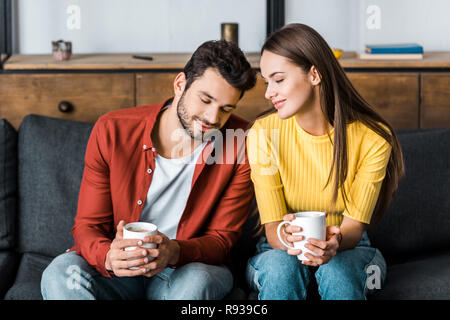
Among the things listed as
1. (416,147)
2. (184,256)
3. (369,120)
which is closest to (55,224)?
(184,256)

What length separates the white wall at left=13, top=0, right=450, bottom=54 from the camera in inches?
96.8

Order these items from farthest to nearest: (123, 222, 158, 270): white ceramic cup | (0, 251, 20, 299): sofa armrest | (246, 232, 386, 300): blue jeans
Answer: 1. (0, 251, 20, 299): sofa armrest
2. (246, 232, 386, 300): blue jeans
3. (123, 222, 158, 270): white ceramic cup

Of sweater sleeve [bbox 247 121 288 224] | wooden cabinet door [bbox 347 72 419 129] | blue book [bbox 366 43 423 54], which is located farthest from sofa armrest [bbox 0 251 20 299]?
blue book [bbox 366 43 423 54]

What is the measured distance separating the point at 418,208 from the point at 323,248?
707mm

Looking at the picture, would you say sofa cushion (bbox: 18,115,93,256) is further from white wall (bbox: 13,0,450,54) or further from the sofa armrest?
white wall (bbox: 13,0,450,54)

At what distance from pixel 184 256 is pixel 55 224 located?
23.4 inches

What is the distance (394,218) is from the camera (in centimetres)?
190

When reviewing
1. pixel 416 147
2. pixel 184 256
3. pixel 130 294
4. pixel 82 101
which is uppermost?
pixel 82 101

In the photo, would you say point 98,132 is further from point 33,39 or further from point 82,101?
point 33,39

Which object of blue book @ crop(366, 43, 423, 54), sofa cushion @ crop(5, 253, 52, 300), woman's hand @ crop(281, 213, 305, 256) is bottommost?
sofa cushion @ crop(5, 253, 52, 300)

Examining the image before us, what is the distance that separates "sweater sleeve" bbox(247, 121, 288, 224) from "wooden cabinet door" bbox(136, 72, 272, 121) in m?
0.62

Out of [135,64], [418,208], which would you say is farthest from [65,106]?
[418,208]

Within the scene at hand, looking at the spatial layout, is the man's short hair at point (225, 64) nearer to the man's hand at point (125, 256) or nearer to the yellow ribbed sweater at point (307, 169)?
the yellow ribbed sweater at point (307, 169)

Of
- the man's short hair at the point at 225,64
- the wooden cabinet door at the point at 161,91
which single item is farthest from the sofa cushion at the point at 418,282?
the wooden cabinet door at the point at 161,91
